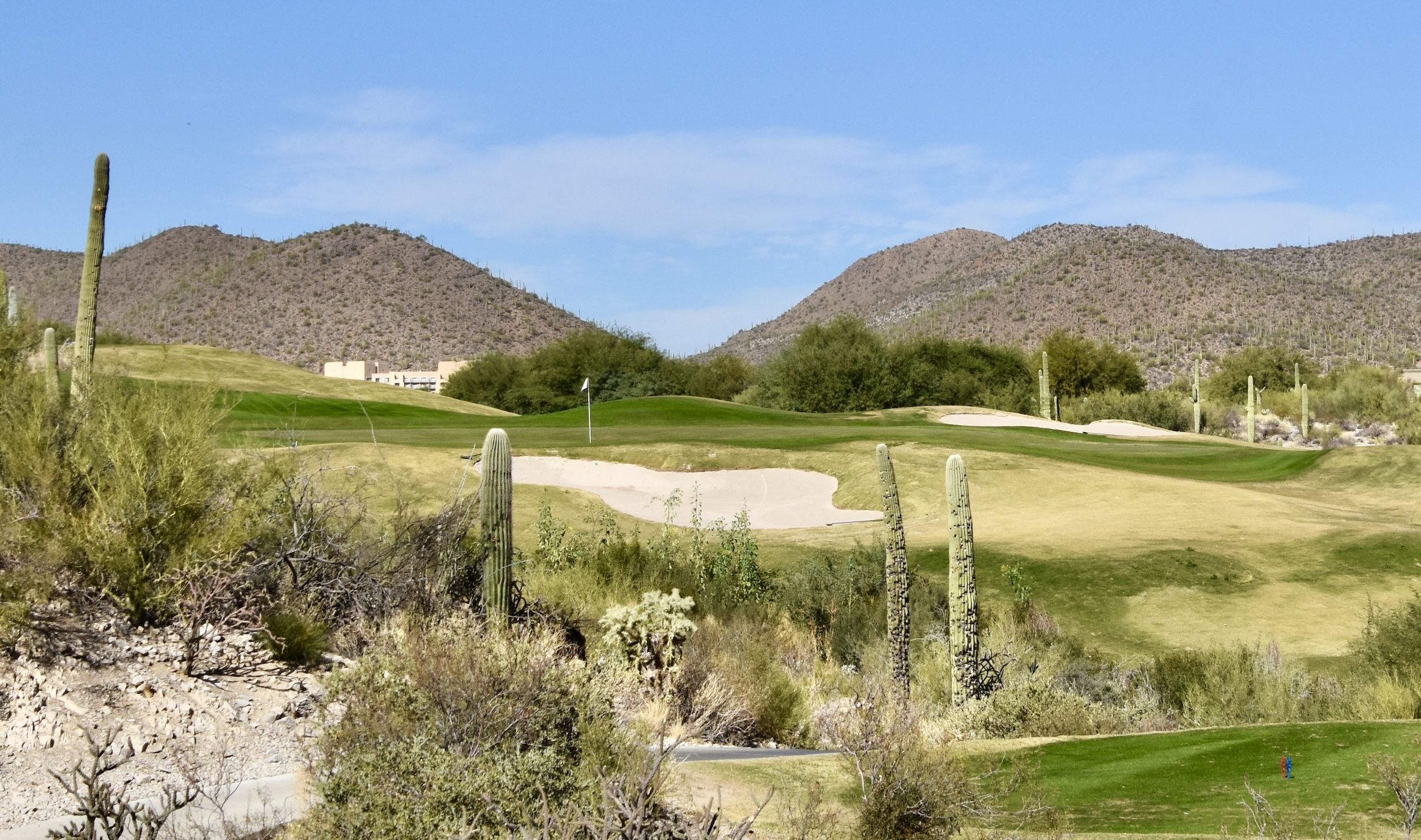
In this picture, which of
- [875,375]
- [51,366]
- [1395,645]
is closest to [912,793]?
[1395,645]

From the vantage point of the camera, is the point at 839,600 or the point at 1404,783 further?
the point at 839,600

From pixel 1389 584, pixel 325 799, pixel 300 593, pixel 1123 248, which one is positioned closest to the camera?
pixel 325 799

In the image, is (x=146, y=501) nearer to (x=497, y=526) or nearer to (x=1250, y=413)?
(x=497, y=526)

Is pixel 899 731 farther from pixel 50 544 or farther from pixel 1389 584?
pixel 1389 584

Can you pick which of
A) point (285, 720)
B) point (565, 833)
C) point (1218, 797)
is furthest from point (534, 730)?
point (1218, 797)

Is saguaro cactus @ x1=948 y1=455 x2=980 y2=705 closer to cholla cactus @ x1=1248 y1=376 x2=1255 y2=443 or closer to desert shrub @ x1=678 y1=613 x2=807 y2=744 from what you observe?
desert shrub @ x1=678 y1=613 x2=807 y2=744

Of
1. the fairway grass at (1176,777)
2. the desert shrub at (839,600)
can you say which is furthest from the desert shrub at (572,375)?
the fairway grass at (1176,777)

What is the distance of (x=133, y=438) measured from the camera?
11.4 metres

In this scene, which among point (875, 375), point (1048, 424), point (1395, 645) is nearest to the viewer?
point (1395, 645)

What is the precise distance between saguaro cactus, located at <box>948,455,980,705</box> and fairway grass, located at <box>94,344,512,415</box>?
124 ft

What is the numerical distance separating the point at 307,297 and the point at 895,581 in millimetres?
105712

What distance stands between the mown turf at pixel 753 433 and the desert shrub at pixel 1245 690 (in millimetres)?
16450

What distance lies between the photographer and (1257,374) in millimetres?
72438

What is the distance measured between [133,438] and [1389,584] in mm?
19402
